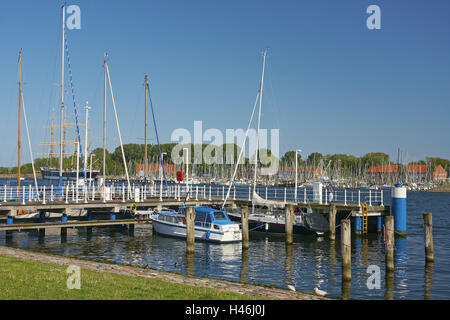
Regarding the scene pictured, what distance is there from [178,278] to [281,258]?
1529cm

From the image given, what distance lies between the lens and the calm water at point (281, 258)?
24.6m

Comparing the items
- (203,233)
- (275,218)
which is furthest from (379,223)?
(203,233)

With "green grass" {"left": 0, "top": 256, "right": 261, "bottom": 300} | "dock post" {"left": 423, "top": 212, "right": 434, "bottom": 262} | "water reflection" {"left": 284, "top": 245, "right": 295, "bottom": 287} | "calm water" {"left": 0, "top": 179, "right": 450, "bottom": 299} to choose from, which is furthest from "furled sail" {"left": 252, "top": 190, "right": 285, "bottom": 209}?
"green grass" {"left": 0, "top": 256, "right": 261, "bottom": 300}

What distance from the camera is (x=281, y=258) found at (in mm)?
32812

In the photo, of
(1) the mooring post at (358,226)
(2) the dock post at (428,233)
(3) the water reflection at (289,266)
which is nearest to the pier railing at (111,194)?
(1) the mooring post at (358,226)

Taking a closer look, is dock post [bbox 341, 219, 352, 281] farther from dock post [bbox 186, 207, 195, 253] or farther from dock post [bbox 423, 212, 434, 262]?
dock post [bbox 186, 207, 195, 253]

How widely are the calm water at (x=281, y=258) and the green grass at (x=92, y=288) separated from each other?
9133 mm

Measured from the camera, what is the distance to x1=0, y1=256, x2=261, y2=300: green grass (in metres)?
13.9

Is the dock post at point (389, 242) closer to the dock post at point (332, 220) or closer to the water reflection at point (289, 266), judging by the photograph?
the water reflection at point (289, 266)

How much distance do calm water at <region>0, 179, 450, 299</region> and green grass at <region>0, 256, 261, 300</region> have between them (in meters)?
9.13

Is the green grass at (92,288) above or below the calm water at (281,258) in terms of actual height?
above
